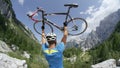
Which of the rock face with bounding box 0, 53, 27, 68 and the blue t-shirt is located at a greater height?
the blue t-shirt

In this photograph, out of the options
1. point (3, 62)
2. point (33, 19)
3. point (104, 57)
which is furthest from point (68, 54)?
point (33, 19)

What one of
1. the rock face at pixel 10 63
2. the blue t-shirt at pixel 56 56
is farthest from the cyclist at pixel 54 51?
the rock face at pixel 10 63

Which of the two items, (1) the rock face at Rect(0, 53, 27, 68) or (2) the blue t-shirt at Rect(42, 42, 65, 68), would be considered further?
(1) the rock face at Rect(0, 53, 27, 68)

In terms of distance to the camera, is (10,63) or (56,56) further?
(10,63)

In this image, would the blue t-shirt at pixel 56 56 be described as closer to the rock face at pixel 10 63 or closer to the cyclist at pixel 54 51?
the cyclist at pixel 54 51

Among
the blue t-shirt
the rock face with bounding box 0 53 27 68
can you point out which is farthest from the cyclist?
the rock face with bounding box 0 53 27 68

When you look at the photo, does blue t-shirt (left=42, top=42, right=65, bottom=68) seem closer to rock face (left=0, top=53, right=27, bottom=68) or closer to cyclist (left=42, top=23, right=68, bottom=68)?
cyclist (left=42, top=23, right=68, bottom=68)

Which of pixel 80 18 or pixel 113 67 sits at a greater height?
pixel 80 18

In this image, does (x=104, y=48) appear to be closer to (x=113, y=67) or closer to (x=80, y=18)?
(x=113, y=67)

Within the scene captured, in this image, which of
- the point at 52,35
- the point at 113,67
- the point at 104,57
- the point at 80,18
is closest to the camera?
the point at 52,35

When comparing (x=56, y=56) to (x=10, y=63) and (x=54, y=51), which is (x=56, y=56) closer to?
(x=54, y=51)

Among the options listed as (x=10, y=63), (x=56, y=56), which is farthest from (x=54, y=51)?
(x=10, y=63)

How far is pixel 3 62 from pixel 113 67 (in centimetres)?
2669

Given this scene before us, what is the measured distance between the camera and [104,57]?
128m
